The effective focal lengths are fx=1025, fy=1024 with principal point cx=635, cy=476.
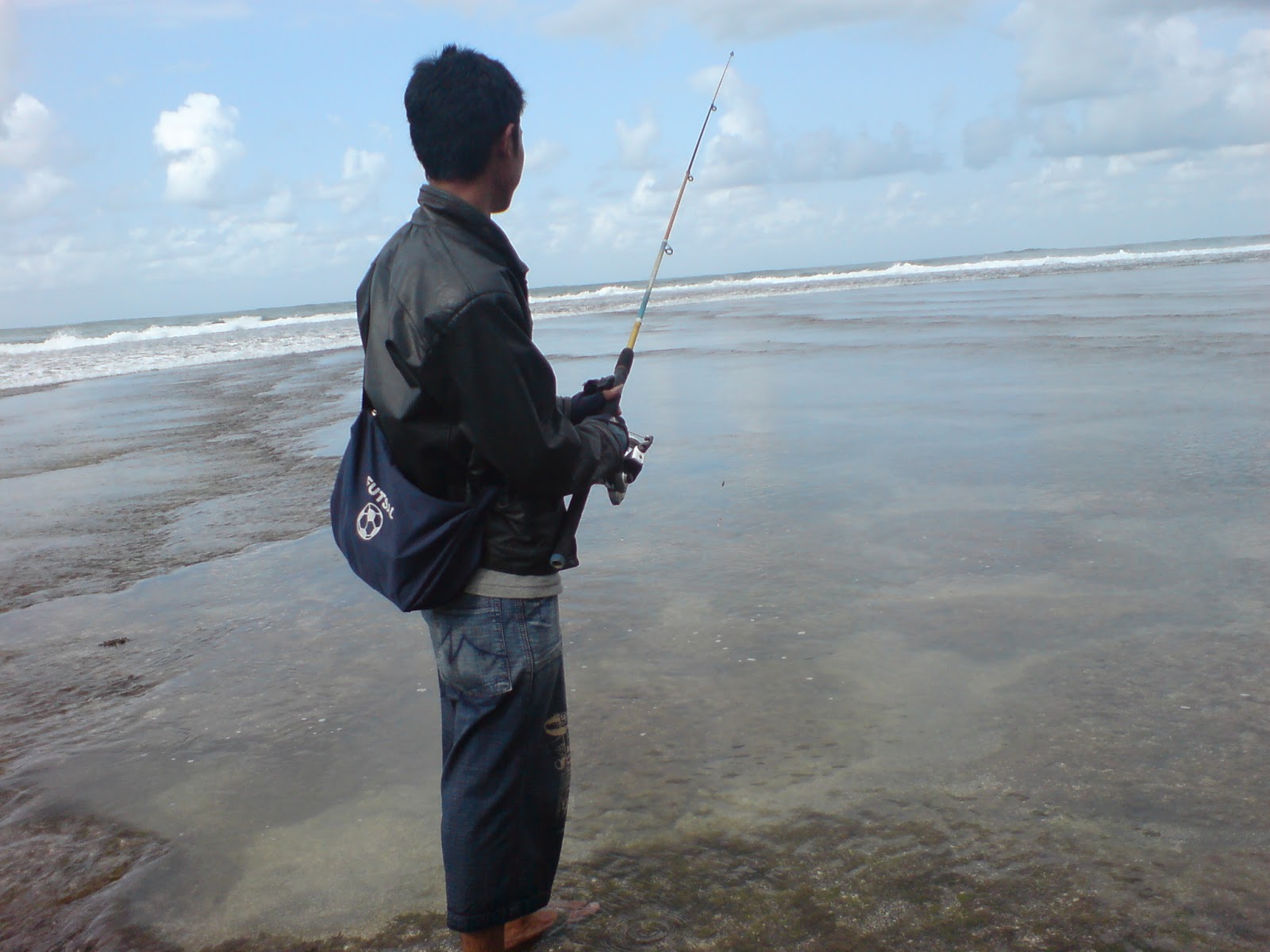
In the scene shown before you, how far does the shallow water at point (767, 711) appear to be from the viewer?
256cm

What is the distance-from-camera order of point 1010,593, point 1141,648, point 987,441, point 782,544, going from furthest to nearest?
point 987,441 < point 782,544 < point 1010,593 < point 1141,648

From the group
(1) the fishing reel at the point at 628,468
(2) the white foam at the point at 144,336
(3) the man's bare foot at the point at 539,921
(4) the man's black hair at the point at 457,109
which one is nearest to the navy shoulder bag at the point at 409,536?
(1) the fishing reel at the point at 628,468

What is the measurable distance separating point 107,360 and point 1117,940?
32.1m

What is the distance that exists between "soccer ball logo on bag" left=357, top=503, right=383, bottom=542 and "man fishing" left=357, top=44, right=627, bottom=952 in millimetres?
108

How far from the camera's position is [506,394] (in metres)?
1.95

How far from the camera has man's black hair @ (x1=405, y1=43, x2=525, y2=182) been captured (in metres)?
2.10

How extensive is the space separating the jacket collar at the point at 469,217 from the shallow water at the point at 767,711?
1617mm

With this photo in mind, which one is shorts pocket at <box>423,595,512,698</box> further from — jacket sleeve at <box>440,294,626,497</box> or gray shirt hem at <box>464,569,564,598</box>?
jacket sleeve at <box>440,294,626,497</box>

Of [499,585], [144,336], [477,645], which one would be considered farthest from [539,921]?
[144,336]

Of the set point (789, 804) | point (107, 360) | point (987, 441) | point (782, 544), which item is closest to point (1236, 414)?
point (987, 441)

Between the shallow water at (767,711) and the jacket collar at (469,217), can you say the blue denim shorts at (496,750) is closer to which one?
the shallow water at (767,711)

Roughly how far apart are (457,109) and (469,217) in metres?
0.23

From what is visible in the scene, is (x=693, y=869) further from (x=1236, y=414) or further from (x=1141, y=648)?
(x=1236, y=414)

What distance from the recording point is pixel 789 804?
9.67 ft
